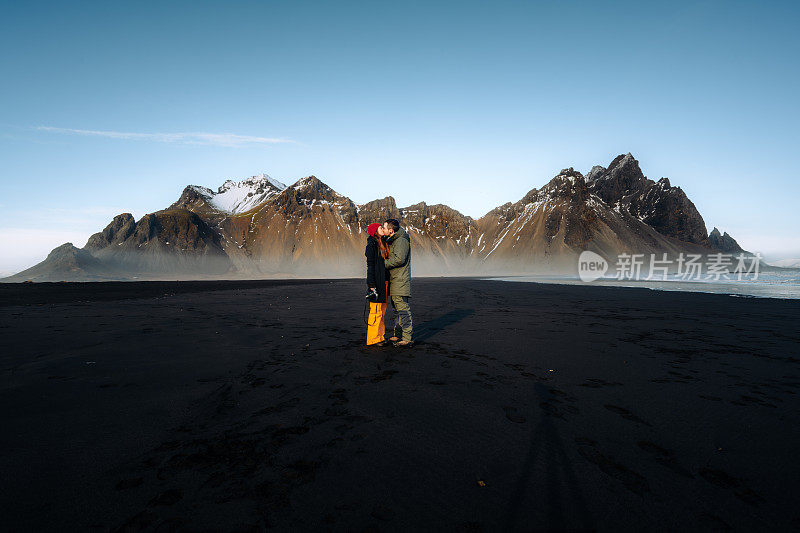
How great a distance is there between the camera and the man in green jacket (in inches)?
338

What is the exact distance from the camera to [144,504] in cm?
268

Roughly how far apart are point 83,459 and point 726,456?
20.9 feet

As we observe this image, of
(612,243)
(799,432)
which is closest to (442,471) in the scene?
(799,432)

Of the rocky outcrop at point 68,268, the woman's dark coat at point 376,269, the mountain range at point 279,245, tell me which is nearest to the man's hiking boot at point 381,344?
the woman's dark coat at point 376,269

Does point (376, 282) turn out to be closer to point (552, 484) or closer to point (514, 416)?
point (514, 416)

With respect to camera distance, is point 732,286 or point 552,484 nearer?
point 552,484

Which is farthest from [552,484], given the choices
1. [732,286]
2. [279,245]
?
[279,245]

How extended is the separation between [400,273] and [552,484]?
6.06 metres

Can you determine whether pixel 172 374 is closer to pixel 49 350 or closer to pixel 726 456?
pixel 49 350

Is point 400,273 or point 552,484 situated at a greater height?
point 400,273

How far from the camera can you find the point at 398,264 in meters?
8.55

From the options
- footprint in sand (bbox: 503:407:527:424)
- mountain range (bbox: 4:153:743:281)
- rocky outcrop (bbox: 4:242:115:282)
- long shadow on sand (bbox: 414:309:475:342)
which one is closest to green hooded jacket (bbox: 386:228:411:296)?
long shadow on sand (bbox: 414:309:475:342)

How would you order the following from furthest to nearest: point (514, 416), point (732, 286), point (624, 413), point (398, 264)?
1. point (732, 286)
2. point (398, 264)
3. point (624, 413)
4. point (514, 416)

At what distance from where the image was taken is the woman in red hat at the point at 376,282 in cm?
848
